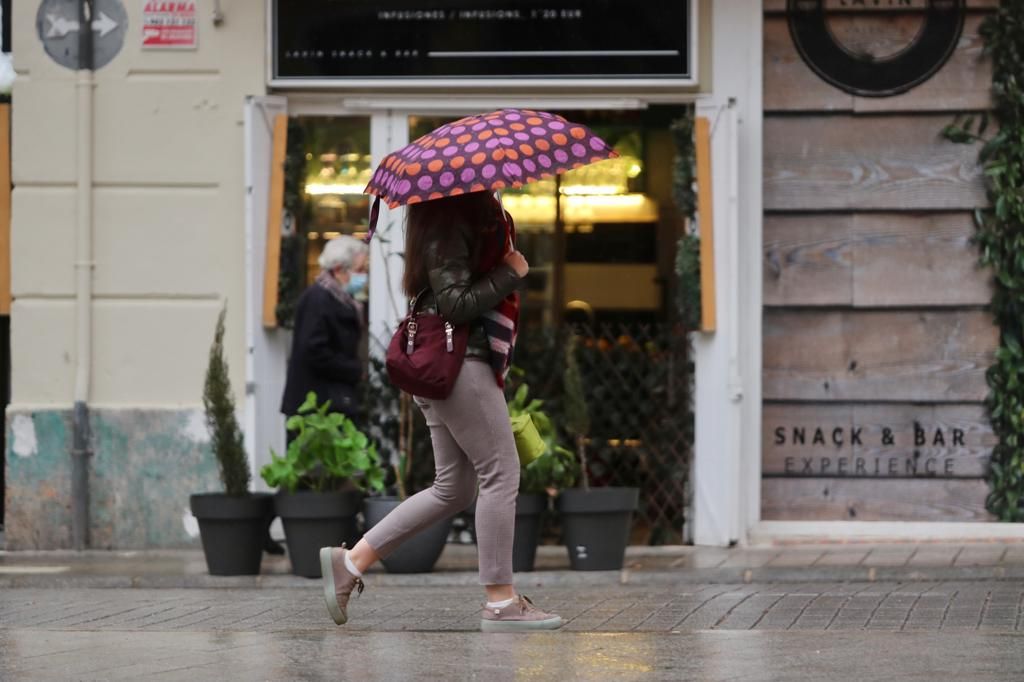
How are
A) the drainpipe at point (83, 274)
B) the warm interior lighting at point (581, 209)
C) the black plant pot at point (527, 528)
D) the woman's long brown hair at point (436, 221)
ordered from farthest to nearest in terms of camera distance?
the warm interior lighting at point (581, 209) < the drainpipe at point (83, 274) < the black plant pot at point (527, 528) < the woman's long brown hair at point (436, 221)

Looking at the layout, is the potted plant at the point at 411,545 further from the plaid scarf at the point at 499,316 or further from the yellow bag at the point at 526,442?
the plaid scarf at the point at 499,316

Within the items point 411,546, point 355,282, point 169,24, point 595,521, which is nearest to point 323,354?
point 355,282

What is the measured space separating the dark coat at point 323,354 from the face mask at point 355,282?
0.15m

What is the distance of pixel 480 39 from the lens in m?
9.93

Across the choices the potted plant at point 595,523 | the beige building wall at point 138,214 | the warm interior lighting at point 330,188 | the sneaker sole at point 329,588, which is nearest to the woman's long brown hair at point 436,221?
the sneaker sole at point 329,588

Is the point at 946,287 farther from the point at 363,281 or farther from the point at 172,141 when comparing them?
the point at 172,141

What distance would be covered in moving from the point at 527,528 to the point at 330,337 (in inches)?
63.2

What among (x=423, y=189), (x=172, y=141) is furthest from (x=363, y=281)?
(x=423, y=189)

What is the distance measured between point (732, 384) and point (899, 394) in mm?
983

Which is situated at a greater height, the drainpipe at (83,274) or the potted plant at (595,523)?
the drainpipe at (83,274)

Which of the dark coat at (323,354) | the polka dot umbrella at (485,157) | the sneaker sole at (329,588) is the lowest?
the sneaker sole at (329,588)

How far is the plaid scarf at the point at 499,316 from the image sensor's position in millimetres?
6371

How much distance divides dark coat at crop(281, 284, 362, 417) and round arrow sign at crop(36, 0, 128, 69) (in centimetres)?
183

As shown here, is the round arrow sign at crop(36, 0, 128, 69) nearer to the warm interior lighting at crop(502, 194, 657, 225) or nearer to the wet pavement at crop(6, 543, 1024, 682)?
the wet pavement at crop(6, 543, 1024, 682)
